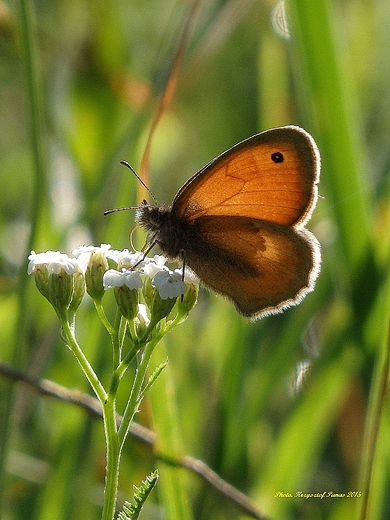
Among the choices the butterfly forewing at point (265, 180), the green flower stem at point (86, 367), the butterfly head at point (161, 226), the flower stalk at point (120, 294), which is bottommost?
the green flower stem at point (86, 367)

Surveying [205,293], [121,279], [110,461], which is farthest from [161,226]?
[205,293]

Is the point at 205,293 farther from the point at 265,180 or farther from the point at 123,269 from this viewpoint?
the point at 123,269

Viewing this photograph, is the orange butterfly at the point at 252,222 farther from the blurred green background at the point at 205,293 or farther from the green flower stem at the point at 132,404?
the green flower stem at the point at 132,404

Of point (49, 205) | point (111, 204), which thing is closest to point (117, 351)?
point (111, 204)

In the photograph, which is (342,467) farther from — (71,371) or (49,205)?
(49,205)

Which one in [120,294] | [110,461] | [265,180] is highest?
[265,180]

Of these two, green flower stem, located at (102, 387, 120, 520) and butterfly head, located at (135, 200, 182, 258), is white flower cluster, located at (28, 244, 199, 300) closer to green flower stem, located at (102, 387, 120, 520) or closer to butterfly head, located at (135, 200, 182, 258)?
butterfly head, located at (135, 200, 182, 258)

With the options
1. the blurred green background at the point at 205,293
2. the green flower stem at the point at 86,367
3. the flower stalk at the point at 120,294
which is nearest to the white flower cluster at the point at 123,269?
the flower stalk at the point at 120,294
